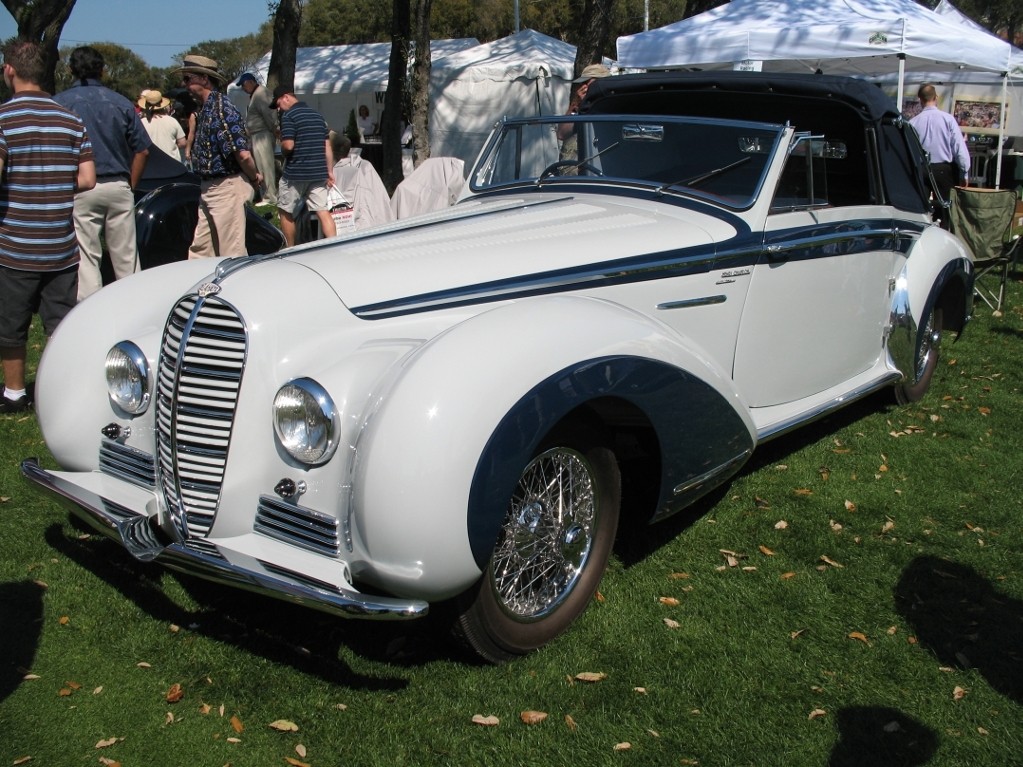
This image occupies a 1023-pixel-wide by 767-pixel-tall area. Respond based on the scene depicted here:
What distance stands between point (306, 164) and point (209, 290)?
18.9 ft

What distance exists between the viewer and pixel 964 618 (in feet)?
11.8

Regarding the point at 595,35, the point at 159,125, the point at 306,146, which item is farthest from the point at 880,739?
the point at 159,125

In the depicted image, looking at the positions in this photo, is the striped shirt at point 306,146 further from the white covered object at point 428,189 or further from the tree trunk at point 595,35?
the tree trunk at point 595,35

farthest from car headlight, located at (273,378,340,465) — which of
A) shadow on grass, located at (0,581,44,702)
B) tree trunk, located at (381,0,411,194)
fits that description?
tree trunk, located at (381,0,411,194)

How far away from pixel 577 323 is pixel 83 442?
6.27 ft

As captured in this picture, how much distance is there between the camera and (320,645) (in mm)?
3430

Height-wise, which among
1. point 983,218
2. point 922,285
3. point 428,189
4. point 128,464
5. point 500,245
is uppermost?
point 500,245

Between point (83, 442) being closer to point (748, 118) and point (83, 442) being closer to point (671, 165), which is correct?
point (671, 165)

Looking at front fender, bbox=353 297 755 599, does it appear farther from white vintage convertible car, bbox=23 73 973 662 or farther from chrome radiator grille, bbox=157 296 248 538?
chrome radiator grille, bbox=157 296 248 538

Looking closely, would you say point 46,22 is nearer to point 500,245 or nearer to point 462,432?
point 500,245

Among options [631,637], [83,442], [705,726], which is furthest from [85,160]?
[705,726]

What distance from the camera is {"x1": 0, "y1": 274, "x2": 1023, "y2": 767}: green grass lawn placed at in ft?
9.49

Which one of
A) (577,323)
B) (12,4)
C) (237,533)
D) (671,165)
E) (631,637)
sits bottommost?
(631,637)

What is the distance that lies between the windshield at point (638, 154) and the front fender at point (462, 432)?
148 cm
